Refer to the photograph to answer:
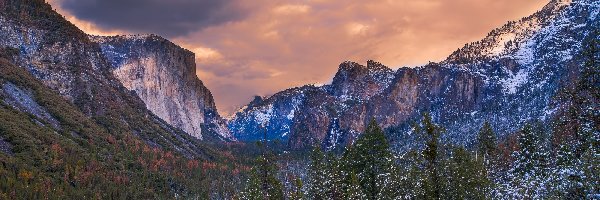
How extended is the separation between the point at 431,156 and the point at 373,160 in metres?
17.1

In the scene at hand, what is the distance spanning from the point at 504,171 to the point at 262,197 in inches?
1616

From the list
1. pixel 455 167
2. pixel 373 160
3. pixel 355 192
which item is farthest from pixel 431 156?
pixel 373 160

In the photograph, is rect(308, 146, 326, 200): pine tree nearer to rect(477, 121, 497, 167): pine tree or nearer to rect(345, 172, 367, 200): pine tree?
rect(345, 172, 367, 200): pine tree

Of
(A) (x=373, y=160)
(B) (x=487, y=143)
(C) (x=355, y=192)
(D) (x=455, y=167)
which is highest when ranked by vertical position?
(B) (x=487, y=143)

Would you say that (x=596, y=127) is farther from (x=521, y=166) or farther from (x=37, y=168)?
(x=37, y=168)

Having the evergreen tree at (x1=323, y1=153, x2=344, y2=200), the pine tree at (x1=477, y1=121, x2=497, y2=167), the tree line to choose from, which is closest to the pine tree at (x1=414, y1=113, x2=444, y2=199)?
the tree line

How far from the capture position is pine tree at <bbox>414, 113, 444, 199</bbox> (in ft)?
94.3

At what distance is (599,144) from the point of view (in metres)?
22.8

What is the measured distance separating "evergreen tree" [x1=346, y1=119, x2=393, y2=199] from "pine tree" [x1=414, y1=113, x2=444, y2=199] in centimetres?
1416

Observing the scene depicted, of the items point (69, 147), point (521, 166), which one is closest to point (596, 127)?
point (521, 166)

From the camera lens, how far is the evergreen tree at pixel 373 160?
46.4 m

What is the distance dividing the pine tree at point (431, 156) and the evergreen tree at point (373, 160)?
14163 millimetres

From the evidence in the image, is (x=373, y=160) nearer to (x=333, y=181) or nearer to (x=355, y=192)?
(x=355, y=192)

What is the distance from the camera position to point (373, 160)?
46.7 metres
